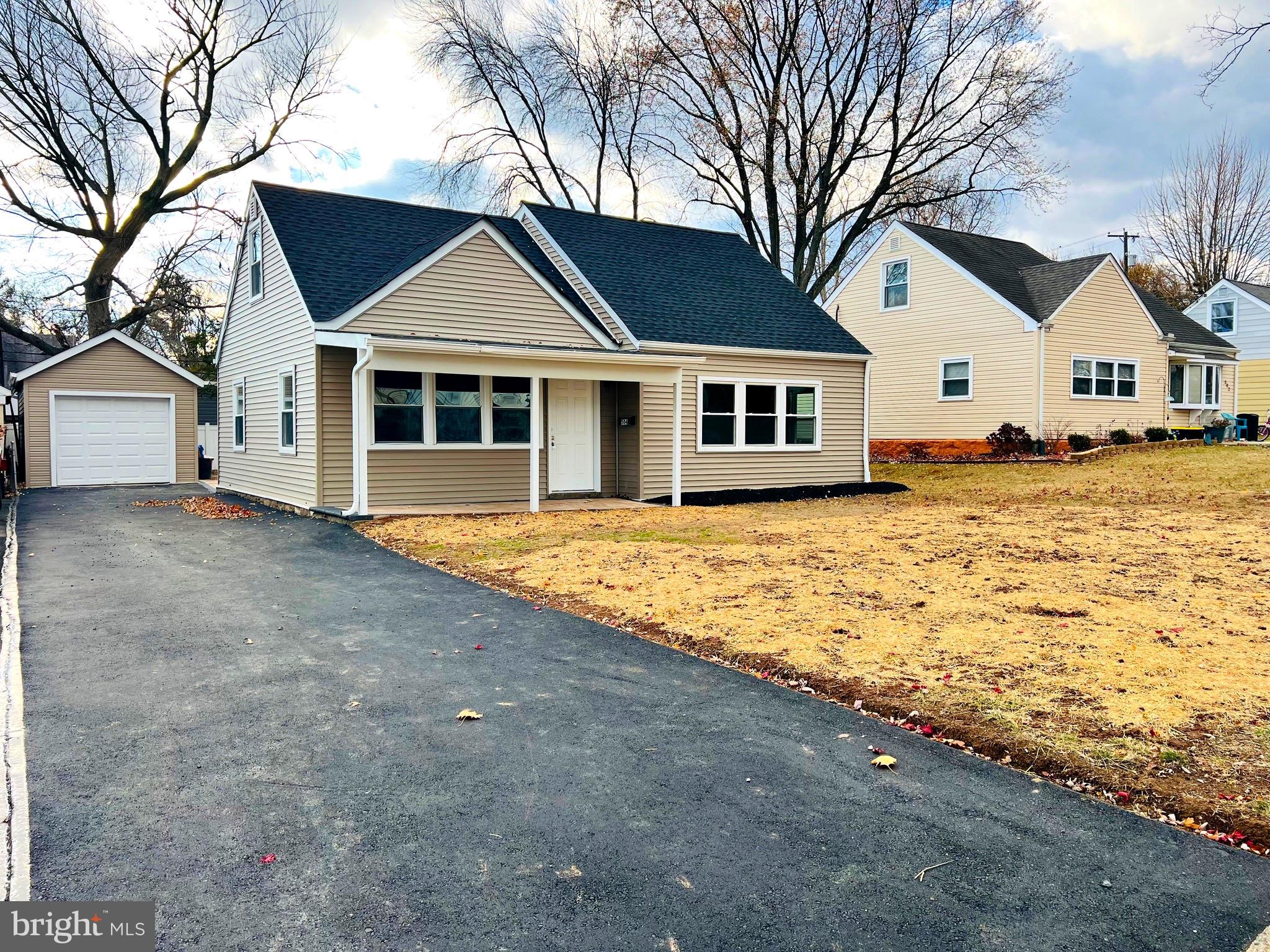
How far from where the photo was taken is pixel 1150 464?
18781mm

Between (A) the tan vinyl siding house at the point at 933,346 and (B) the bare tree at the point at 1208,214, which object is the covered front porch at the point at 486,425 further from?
(B) the bare tree at the point at 1208,214

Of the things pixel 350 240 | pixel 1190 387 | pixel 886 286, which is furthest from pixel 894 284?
pixel 350 240

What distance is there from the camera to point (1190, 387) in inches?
1070

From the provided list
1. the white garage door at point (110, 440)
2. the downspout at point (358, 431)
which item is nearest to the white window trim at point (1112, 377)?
the downspout at point (358, 431)

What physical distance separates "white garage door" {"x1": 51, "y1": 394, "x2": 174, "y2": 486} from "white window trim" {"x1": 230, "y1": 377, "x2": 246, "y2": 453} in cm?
449

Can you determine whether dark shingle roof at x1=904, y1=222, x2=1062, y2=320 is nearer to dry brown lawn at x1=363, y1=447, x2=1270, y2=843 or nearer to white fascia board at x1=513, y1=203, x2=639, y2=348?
dry brown lawn at x1=363, y1=447, x2=1270, y2=843

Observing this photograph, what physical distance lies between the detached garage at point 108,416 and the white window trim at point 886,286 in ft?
64.9

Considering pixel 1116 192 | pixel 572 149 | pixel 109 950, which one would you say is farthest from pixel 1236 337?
pixel 109 950

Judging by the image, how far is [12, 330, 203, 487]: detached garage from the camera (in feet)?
66.3

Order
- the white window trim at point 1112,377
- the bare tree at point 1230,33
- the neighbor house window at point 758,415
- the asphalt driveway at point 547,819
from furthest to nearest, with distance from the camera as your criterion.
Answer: the white window trim at point 1112,377, the neighbor house window at point 758,415, the bare tree at point 1230,33, the asphalt driveway at point 547,819

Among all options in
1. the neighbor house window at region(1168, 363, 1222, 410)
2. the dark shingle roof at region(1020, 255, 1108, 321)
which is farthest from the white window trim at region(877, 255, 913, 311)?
the neighbor house window at region(1168, 363, 1222, 410)

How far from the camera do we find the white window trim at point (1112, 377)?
22.7 metres

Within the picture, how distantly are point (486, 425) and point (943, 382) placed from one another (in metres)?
15.1

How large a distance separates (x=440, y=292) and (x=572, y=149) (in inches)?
759
